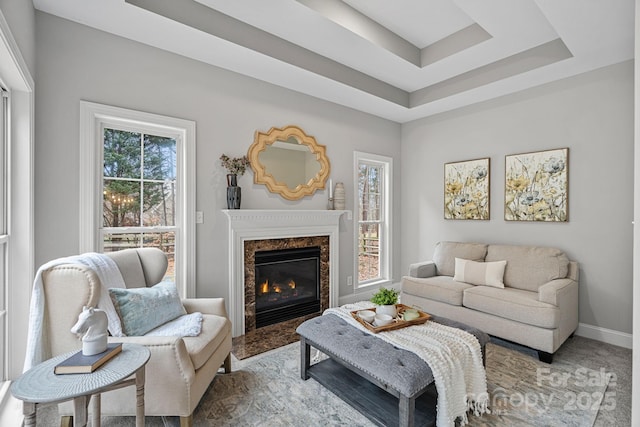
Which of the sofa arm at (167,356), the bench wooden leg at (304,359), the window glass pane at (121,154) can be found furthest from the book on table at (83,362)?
the window glass pane at (121,154)

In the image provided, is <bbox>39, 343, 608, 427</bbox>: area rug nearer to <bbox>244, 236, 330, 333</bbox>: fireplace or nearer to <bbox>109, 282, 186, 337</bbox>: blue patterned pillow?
<bbox>109, 282, 186, 337</bbox>: blue patterned pillow

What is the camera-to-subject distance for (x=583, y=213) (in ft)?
10.6

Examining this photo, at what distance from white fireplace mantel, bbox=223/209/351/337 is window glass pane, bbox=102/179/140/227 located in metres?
0.76

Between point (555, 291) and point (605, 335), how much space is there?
100cm

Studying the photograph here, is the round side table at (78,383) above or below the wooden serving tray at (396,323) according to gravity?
above

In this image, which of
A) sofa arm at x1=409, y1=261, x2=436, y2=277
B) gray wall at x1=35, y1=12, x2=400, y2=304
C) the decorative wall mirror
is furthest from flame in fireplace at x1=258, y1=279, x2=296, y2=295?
sofa arm at x1=409, y1=261, x2=436, y2=277

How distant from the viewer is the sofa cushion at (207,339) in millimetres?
1864

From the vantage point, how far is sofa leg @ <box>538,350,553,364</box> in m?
2.67

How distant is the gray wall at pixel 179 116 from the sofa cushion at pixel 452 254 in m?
1.13

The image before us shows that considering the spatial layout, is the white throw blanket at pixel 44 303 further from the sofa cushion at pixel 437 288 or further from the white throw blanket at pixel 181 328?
the sofa cushion at pixel 437 288

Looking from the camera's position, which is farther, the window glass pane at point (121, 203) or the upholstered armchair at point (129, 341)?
the window glass pane at point (121, 203)

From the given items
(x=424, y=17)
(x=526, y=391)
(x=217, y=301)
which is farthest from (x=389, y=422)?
(x=424, y=17)

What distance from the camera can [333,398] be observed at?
2156mm

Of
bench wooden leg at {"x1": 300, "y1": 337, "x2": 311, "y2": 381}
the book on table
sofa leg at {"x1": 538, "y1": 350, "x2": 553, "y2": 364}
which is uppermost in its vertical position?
the book on table
